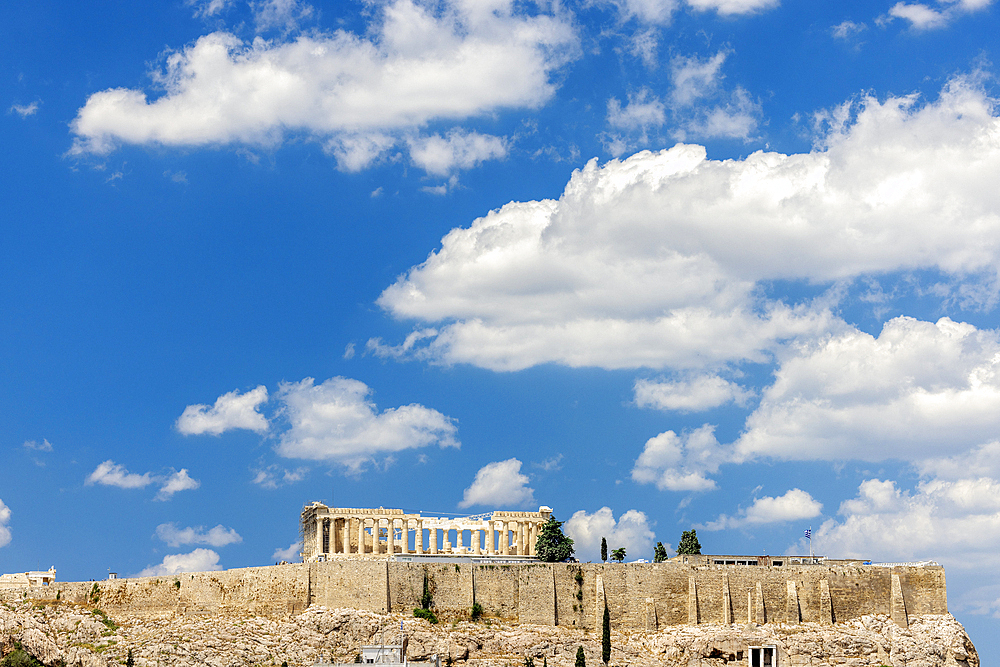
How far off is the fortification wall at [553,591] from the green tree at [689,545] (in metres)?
7.58

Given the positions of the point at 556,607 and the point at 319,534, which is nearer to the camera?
the point at 556,607

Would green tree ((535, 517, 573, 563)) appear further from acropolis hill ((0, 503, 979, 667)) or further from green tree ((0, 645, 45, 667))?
green tree ((0, 645, 45, 667))

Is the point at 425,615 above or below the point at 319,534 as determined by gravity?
below

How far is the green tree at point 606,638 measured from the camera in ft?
345

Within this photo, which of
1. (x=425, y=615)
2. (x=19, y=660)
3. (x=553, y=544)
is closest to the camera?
(x=19, y=660)

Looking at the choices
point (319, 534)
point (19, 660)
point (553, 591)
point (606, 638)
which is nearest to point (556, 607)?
point (553, 591)

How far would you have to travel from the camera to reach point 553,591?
4286 inches

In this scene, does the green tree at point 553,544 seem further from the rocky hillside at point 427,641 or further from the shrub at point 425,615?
the shrub at point 425,615

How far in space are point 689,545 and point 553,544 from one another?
12.0 meters

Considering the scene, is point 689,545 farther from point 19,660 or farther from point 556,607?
point 19,660

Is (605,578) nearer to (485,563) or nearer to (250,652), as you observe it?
(485,563)

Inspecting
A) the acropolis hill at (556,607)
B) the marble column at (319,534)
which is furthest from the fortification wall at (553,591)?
the marble column at (319,534)

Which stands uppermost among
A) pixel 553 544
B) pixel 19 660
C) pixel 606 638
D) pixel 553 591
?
pixel 553 544

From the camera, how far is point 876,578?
114250 millimetres
